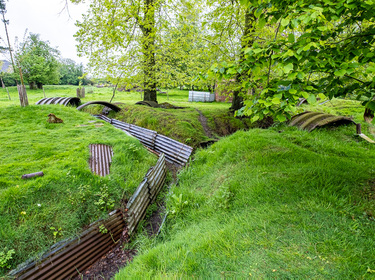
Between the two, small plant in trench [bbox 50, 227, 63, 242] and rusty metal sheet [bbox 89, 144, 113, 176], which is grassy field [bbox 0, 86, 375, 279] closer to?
small plant in trench [bbox 50, 227, 63, 242]

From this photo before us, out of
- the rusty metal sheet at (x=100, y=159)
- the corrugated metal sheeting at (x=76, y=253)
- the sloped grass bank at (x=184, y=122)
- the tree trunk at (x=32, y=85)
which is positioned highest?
the tree trunk at (x=32, y=85)

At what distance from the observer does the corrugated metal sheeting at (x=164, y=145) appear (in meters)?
7.10

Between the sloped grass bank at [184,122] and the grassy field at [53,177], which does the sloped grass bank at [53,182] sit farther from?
the sloped grass bank at [184,122]

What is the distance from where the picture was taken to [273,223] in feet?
10.00

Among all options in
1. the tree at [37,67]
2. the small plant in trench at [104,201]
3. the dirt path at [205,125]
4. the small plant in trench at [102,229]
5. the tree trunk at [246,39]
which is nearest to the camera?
the small plant in trench at [102,229]

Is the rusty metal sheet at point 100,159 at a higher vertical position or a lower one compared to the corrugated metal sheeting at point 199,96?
lower

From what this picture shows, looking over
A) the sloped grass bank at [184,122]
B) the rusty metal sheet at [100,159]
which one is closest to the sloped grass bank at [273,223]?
the rusty metal sheet at [100,159]

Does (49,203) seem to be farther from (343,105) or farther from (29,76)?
(29,76)

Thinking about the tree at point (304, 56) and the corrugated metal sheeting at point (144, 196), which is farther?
the corrugated metal sheeting at point (144, 196)

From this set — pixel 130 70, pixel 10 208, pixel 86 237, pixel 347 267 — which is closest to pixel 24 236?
pixel 10 208

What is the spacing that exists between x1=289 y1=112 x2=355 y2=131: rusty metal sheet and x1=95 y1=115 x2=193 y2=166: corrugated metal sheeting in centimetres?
459

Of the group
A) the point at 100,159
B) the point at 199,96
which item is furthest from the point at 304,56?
the point at 199,96

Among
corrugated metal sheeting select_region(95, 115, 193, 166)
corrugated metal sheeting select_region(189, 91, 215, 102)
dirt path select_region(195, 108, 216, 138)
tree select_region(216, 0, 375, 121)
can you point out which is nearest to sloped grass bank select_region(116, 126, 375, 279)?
tree select_region(216, 0, 375, 121)

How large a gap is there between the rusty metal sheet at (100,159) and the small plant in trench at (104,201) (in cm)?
73
